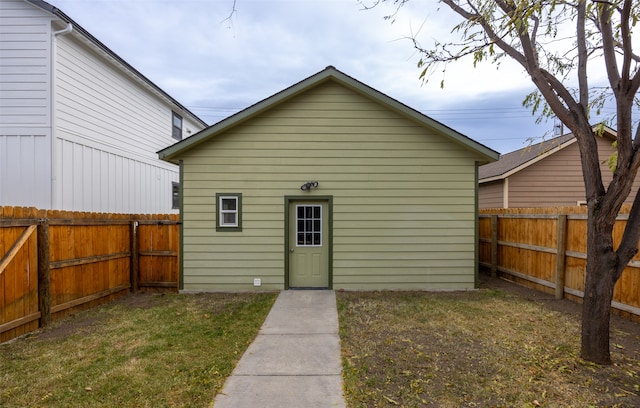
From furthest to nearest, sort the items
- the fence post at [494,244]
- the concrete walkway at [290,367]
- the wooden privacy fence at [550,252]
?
the fence post at [494,244]
the wooden privacy fence at [550,252]
the concrete walkway at [290,367]

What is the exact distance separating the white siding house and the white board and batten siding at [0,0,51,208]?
0.06ft

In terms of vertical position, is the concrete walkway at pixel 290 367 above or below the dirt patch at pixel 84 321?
above

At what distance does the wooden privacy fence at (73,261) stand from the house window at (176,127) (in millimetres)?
8009

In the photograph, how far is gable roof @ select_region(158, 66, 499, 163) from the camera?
7.59 metres

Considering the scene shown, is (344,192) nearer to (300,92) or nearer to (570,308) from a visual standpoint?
(300,92)

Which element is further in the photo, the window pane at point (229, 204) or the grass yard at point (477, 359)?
the window pane at point (229, 204)

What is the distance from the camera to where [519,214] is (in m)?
8.50

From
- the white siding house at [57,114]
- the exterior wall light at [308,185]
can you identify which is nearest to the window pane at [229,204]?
the exterior wall light at [308,185]

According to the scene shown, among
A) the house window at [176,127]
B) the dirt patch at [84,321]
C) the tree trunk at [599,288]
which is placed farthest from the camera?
the house window at [176,127]

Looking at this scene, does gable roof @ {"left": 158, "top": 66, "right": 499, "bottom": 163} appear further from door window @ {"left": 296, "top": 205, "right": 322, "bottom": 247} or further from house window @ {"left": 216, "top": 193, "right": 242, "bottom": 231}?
door window @ {"left": 296, "top": 205, "right": 322, "bottom": 247}

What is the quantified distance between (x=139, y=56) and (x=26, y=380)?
1979cm

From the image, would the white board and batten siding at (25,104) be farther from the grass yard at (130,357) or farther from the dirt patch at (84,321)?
the grass yard at (130,357)

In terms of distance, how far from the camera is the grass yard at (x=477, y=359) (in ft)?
10.9

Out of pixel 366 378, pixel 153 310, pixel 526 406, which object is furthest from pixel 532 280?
pixel 153 310
